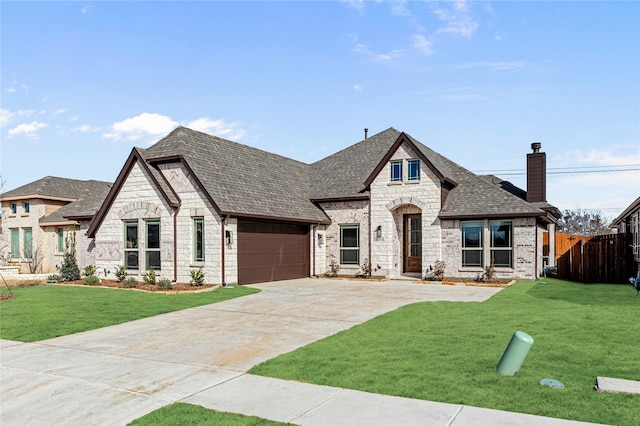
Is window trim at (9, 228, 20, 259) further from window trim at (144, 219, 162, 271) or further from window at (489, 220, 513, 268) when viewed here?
window at (489, 220, 513, 268)

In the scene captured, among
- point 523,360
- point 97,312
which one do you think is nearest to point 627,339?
point 523,360

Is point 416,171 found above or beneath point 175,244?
above

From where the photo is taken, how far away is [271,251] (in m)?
22.1

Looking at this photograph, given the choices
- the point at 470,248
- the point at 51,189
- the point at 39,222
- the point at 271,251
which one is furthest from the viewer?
the point at 51,189

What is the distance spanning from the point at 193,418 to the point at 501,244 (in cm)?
1880

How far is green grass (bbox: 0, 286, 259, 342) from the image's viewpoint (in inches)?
444

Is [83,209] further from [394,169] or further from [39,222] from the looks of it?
[394,169]

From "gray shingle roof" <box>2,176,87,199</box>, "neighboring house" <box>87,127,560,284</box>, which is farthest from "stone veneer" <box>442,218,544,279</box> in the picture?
"gray shingle roof" <box>2,176,87,199</box>

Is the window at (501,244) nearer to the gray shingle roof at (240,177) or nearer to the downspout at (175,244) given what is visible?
the gray shingle roof at (240,177)

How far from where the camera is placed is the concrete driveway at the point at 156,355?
20.6 feet

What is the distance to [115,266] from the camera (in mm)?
21688

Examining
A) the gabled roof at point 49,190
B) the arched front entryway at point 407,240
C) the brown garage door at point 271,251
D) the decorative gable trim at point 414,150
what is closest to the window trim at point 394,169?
the decorative gable trim at point 414,150

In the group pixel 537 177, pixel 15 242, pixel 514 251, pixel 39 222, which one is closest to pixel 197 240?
pixel 514 251

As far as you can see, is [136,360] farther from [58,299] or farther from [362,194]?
[362,194]
